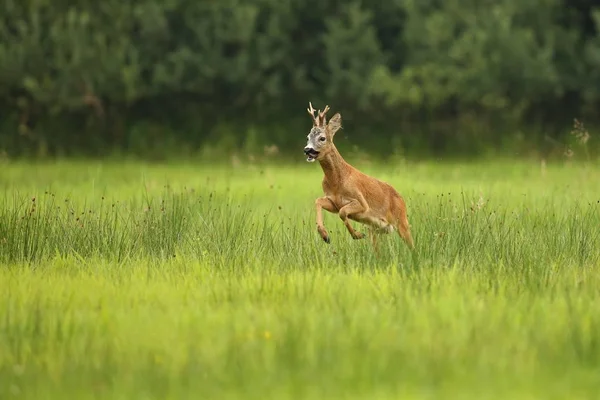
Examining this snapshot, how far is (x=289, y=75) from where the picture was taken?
108ft

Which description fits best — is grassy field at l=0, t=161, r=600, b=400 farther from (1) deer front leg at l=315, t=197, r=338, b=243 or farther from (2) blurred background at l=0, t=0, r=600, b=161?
(2) blurred background at l=0, t=0, r=600, b=161

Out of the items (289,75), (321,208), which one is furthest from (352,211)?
(289,75)

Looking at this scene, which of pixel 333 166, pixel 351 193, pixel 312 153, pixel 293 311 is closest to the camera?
pixel 293 311

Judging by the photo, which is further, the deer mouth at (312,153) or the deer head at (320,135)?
the deer head at (320,135)

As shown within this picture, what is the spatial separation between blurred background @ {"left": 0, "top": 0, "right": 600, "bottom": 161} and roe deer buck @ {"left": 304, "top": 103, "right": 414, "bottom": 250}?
17037mm

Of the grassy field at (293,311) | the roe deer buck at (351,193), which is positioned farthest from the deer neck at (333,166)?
the grassy field at (293,311)

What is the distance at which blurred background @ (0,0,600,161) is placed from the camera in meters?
29.6

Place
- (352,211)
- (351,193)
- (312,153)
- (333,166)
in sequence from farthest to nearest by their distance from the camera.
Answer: (333,166) < (351,193) < (312,153) < (352,211)

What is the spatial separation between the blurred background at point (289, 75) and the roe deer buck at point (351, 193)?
55.9 feet

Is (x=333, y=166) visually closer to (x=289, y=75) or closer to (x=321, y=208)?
(x=321, y=208)

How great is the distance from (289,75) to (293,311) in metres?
26.2

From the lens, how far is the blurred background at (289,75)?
97.0 ft

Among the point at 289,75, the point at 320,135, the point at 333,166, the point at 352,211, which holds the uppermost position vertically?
the point at 289,75

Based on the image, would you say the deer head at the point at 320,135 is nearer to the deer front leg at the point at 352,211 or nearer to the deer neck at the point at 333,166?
the deer neck at the point at 333,166
